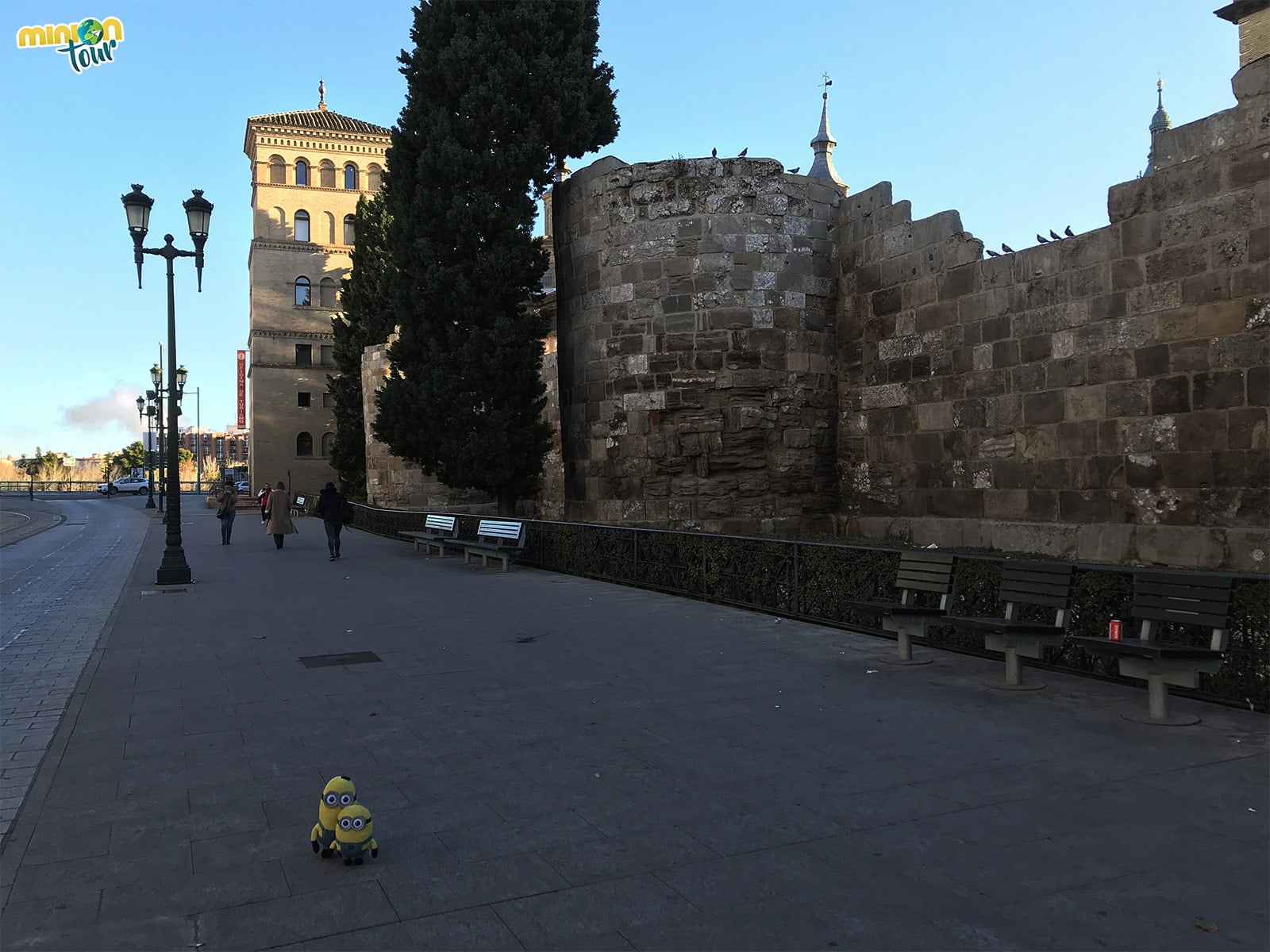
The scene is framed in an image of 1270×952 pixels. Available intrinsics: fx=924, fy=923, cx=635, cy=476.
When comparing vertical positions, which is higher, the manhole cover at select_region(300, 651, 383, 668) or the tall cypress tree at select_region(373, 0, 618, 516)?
the tall cypress tree at select_region(373, 0, 618, 516)

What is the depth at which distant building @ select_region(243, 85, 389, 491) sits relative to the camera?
53.0 meters

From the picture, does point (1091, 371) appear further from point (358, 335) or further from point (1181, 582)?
point (358, 335)

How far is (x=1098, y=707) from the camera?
6309 mm

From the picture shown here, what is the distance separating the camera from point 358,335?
36688mm

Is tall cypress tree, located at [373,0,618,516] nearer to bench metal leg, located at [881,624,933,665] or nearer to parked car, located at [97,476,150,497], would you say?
bench metal leg, located at [881,624,933,665]

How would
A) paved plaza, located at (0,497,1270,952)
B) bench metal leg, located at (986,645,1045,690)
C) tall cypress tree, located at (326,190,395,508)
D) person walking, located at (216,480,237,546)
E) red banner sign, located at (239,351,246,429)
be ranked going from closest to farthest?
paved plaza, located at (0,497,1270,952), bench metal leg, located at (986,645,1045,690), person walking, located at (216,480,237,546), tall cypress tree, located at (326,190,395,508), red banner sign, located at (239,351,246,429)

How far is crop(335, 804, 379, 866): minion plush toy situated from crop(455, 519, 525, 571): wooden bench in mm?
11934

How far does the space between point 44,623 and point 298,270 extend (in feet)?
154

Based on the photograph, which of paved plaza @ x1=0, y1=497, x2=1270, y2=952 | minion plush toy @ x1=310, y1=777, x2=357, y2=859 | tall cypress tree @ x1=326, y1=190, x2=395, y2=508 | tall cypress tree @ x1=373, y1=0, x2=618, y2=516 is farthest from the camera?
tall cypress tree @ x1=326, y1=190, x2=395, y2=508

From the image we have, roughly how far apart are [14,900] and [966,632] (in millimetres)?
7036

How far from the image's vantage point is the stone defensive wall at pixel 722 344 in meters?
15.1

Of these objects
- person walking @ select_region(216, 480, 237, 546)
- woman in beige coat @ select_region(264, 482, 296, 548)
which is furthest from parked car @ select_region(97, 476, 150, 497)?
woman in beige coat @ select_region(264, 482, 296, 548)

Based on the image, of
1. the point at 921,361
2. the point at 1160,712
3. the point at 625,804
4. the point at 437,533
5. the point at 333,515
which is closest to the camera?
the point at 625,804

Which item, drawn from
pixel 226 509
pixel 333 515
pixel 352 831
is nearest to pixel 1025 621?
pixel 352 831
